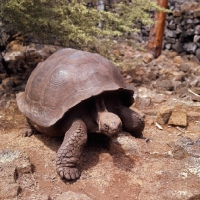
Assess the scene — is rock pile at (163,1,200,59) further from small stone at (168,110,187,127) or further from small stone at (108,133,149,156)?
small stone at (108,133,149,156)

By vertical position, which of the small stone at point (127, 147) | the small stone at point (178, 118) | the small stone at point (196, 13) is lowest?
the small stone at point (178, 118)

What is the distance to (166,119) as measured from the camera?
404cm

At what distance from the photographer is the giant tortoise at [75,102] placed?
8.59 feet

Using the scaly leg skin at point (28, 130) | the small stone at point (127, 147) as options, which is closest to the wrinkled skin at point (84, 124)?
the small stone at point (127, 147)

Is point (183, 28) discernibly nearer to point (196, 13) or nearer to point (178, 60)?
point (196, 13)

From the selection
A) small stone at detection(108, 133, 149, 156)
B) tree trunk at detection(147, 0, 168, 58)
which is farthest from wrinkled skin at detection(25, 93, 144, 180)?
tree trunk at detection(147, 0, 168, 58)

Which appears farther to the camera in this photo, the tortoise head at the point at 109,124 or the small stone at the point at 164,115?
the small stone at the point at 164,115

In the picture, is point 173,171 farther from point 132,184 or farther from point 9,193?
point 9,193

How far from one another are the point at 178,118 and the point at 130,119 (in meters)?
1.13

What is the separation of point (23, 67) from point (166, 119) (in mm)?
3147

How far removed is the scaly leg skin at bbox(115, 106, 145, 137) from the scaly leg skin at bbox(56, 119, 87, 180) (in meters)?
0.58

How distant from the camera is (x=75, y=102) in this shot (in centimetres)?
268

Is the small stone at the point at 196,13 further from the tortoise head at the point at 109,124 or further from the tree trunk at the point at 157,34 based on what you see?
the tortoise head at the point at 109,124

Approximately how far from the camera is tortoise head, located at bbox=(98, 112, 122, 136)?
2.49 metres
